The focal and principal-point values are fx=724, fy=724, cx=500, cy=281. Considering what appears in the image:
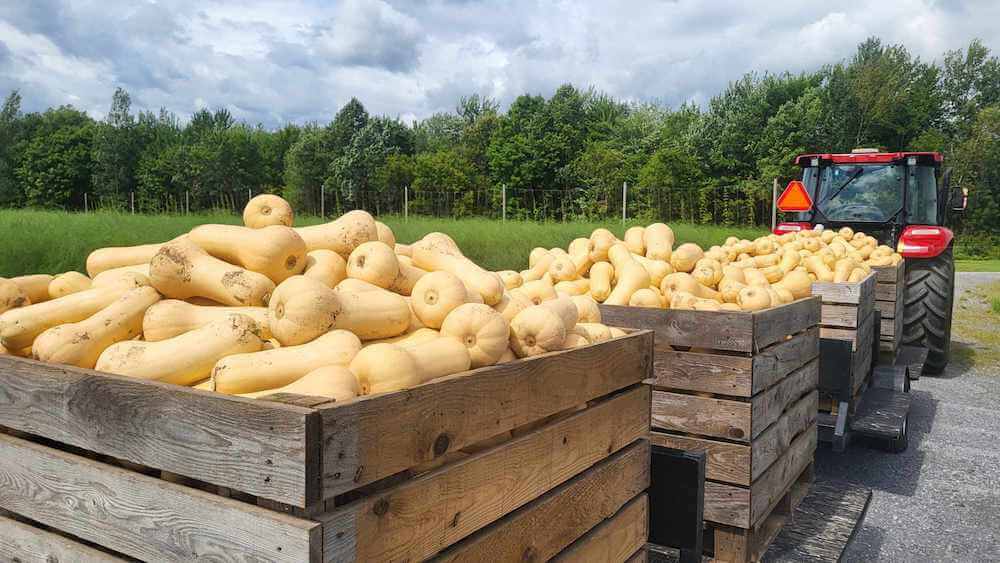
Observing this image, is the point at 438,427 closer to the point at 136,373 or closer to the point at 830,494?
the point at 136,373

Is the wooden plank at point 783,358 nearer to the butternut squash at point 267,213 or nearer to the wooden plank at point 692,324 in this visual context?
the wooden plank at point 692,324

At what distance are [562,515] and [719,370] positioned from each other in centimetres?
144

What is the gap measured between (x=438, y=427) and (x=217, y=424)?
0.43m

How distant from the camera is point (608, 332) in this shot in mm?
2482

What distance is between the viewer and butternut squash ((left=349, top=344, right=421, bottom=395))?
62.2 inches

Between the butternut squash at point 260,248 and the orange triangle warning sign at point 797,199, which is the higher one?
the orange triangle warning sign at point 797,199

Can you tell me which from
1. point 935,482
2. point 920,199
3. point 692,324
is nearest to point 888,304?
point 935,482

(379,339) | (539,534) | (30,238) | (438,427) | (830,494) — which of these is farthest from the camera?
(30,238)

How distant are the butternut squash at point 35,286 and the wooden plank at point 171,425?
0.68 meters

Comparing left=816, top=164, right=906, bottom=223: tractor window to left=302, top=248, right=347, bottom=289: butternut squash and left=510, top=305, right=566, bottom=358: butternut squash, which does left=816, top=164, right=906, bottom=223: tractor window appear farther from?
left=302, top=248, right=347, bottom=289: butternut squash

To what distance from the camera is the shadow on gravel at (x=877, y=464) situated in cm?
508

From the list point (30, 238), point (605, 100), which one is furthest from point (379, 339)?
point (605, 100)

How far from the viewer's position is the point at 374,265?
2.12 meters

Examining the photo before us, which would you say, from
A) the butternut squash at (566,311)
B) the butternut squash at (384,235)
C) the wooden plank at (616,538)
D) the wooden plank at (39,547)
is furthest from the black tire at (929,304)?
the wooden plank at (39,547)
